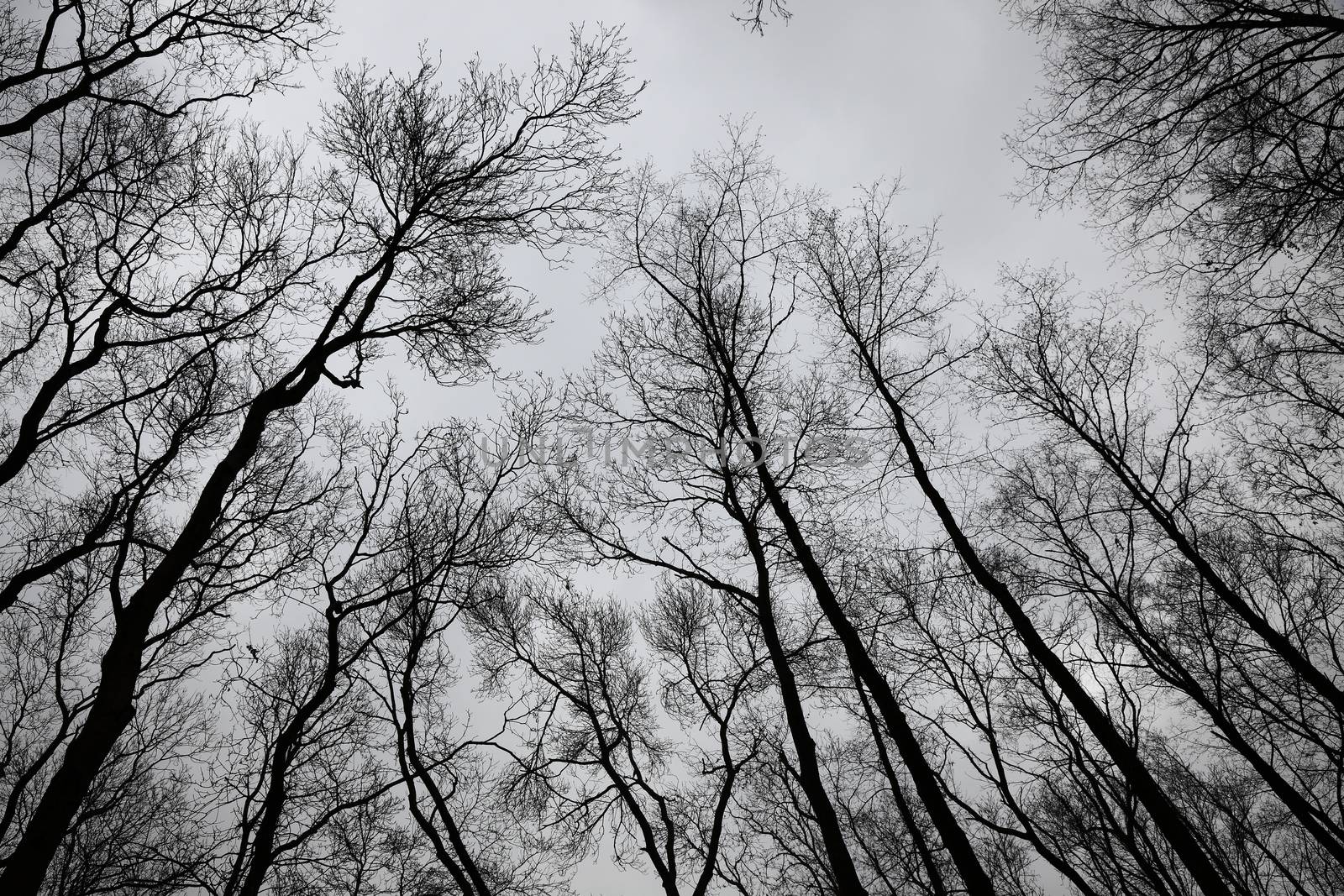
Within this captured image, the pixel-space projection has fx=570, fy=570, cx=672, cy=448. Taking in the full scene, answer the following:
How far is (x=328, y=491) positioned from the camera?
25.7 feet

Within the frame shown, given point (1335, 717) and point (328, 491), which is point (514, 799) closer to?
point (328, 491)

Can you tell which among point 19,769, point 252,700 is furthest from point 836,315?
point 19,769

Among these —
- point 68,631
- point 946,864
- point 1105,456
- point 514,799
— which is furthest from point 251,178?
point 946,864

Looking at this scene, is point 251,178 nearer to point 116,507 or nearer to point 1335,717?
point 116,507

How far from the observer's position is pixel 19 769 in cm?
989

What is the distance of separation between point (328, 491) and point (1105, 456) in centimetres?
1271

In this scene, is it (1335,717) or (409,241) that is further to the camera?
(1335,717)

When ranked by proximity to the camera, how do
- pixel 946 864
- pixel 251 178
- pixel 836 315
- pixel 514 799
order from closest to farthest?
pixel 251 178
pixel 514 799
pixel 836 315
pixel 946 864

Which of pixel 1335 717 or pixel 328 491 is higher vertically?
pixel 328 491

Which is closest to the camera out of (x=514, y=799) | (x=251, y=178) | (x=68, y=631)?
(x=251, y=178)

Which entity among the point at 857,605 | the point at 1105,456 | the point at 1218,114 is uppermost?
the point at 1105,456

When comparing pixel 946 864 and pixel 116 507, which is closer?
pixel 116 507

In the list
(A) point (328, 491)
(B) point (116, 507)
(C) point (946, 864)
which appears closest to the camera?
(B) point (116, 507)

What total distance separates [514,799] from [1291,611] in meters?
14.9
